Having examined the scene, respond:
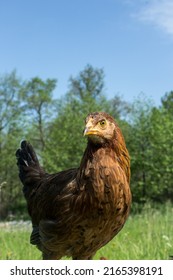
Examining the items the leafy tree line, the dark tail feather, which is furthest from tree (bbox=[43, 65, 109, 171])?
the dark tail feather

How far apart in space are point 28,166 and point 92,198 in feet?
6.86

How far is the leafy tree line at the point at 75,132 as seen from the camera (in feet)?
96.7

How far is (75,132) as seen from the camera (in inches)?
1191

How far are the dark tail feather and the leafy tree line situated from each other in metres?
Answer: 19.9

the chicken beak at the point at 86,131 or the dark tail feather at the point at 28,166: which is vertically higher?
the chicken beak at the point at 86,131

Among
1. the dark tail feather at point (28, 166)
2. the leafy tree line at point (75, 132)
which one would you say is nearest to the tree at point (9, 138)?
the leafy tree line at point (75, 132)

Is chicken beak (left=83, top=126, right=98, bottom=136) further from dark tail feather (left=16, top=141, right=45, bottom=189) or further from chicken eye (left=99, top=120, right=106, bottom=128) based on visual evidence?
dark tail feather (left=16, top=141, right=45, bottom=189)

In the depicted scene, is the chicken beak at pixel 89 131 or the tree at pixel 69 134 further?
the tree at pixel 69 134

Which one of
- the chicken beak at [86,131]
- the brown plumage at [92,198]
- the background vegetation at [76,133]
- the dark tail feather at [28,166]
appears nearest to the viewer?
the chicken beak at [86,131]

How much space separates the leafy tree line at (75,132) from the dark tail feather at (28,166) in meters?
19.9

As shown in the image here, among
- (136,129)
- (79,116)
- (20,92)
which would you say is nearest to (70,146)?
(79,116)

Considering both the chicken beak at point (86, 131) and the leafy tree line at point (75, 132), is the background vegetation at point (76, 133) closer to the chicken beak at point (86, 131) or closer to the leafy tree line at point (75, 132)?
the leafy tree line at point (75, 132)

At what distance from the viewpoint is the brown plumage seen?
334 cm
